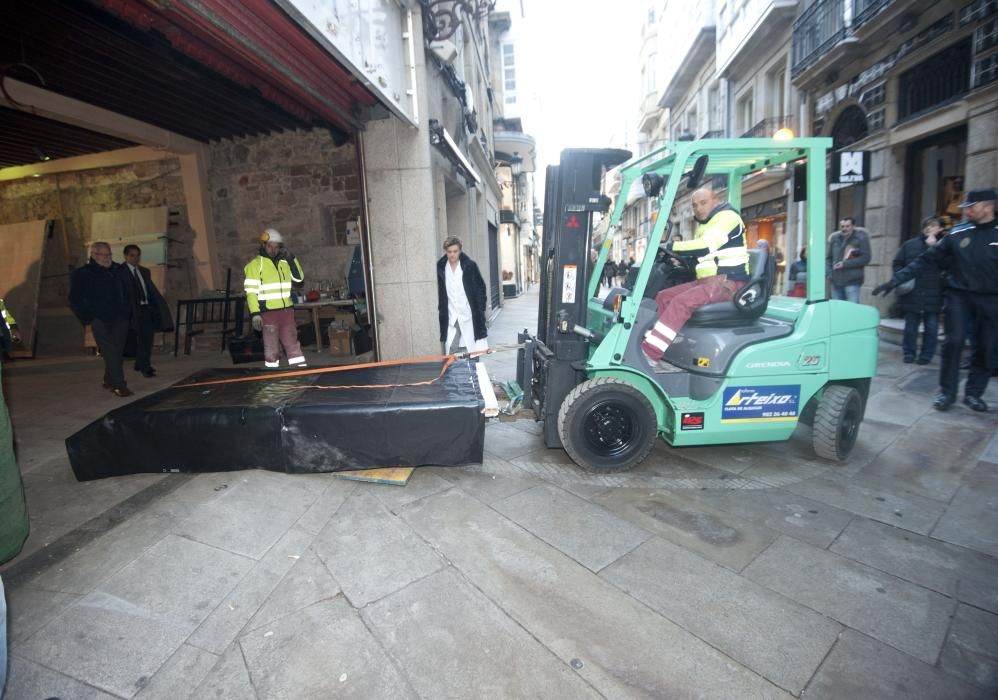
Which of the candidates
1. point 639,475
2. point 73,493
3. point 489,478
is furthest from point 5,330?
point 639,475

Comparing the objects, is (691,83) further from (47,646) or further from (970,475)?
(47,646)

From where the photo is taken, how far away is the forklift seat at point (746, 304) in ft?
12.7

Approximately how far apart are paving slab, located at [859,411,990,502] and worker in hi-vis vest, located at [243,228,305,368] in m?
6.42

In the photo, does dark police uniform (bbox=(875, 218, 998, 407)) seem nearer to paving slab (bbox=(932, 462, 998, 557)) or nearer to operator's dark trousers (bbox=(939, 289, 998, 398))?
operator's dark trousers (bbox=(939, 289, 998, 398))

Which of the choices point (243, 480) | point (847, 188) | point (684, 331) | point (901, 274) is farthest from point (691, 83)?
point (243, 480)

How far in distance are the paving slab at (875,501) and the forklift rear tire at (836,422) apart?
262mm

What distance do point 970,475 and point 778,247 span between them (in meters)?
15.3

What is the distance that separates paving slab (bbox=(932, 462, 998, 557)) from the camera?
9.91 ft

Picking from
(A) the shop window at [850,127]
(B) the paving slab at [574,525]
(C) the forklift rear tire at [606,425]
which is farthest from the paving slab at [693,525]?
(A) the shop window at [850,127]

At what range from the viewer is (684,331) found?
407cm

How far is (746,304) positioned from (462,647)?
3133mm

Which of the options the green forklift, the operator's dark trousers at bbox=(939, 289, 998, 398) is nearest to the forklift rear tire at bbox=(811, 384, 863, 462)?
the green forklift

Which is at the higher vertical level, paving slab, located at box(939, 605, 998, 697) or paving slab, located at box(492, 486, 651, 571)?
paving slab, located at box(492, 486, 651, 571)

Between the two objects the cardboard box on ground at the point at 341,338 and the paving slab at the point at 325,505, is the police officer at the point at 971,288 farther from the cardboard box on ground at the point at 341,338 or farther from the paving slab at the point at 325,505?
the cardboard box on ground at the point at 341,338
